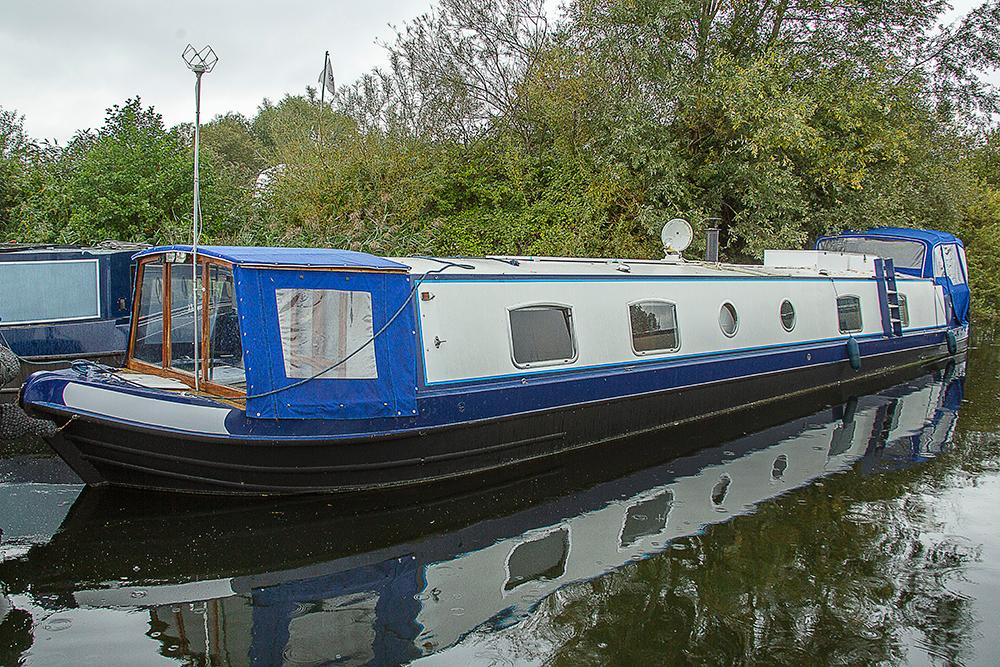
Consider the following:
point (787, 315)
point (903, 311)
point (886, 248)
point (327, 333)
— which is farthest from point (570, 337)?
point (886, 248)

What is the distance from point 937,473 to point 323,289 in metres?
6.22

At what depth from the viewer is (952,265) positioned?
648 inches

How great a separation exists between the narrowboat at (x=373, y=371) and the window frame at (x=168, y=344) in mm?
18

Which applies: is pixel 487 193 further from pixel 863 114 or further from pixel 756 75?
pixel 863 114

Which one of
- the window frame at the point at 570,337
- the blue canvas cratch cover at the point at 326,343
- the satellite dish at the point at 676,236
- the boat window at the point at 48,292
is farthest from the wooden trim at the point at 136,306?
the satellite dish at the point at 676,236

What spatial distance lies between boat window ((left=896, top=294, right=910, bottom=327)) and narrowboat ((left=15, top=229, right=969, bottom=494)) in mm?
5540

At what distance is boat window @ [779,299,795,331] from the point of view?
1146cm

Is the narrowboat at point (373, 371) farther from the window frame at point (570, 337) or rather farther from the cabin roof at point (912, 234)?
the cabin roof at point (912, 234)

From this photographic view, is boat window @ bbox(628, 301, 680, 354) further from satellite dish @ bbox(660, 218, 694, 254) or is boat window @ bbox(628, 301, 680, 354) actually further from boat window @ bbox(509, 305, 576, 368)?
satellite dish @ bbox(660, 218, 694, 254)

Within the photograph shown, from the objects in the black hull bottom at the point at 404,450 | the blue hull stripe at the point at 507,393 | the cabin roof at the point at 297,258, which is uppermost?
the cabin roof at the point at 297,258

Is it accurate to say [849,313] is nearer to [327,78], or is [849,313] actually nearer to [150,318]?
[150,318]

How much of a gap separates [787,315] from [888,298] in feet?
11.0

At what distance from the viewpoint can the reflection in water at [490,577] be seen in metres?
4.74

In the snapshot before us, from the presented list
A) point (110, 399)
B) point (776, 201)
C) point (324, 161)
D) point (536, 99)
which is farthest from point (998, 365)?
point (110, 399)
